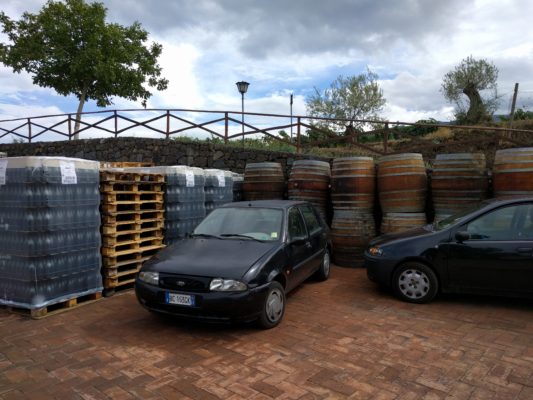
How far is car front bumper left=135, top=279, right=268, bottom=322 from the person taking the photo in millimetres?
3832

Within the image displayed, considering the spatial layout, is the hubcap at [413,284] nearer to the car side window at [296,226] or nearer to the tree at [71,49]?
the car side window at [296,226]

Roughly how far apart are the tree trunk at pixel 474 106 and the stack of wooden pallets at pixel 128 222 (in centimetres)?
1891

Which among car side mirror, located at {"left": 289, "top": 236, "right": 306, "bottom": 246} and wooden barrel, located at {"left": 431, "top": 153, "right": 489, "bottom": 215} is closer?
car side mirror, located at {"left": 289, "top": 236, "right": 306, "bottom": 246}

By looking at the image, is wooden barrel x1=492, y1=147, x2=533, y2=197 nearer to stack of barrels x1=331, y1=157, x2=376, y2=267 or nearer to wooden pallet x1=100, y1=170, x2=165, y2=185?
stack of barrels x1=331, y1=157, x2=376, y2=267

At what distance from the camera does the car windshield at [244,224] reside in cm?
486

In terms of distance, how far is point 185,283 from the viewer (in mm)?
3990

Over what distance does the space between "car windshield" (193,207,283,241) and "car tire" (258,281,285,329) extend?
67 cm

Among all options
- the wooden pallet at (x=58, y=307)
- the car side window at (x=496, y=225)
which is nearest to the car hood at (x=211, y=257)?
the wooden pallet at (x=58, y=307)

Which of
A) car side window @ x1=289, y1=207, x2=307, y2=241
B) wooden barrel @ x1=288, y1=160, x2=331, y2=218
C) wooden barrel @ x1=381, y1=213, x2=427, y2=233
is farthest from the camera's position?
wooden barrel @ x1=288, y1=160, x2=331, y2=218

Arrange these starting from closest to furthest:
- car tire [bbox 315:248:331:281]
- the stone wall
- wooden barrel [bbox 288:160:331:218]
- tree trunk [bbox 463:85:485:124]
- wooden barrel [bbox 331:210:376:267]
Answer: car tire [bbox 315:248:331:281] → wooden barrel [bbox 331:210:376:267] → wooden barrel [bbox 288:160:331:218] → the stone wall → tree trunk [bbox 463:85:485:124]

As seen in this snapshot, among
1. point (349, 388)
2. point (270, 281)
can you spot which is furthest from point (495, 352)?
point (270, 281)

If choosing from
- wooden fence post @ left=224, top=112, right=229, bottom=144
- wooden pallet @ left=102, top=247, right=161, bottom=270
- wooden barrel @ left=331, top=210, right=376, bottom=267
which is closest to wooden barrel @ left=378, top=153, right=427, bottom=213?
wooden barrel @ left=331, top=210, right=376, bottom=267

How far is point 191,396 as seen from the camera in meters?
2.90

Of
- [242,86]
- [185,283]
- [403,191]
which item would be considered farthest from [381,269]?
[242,86]
